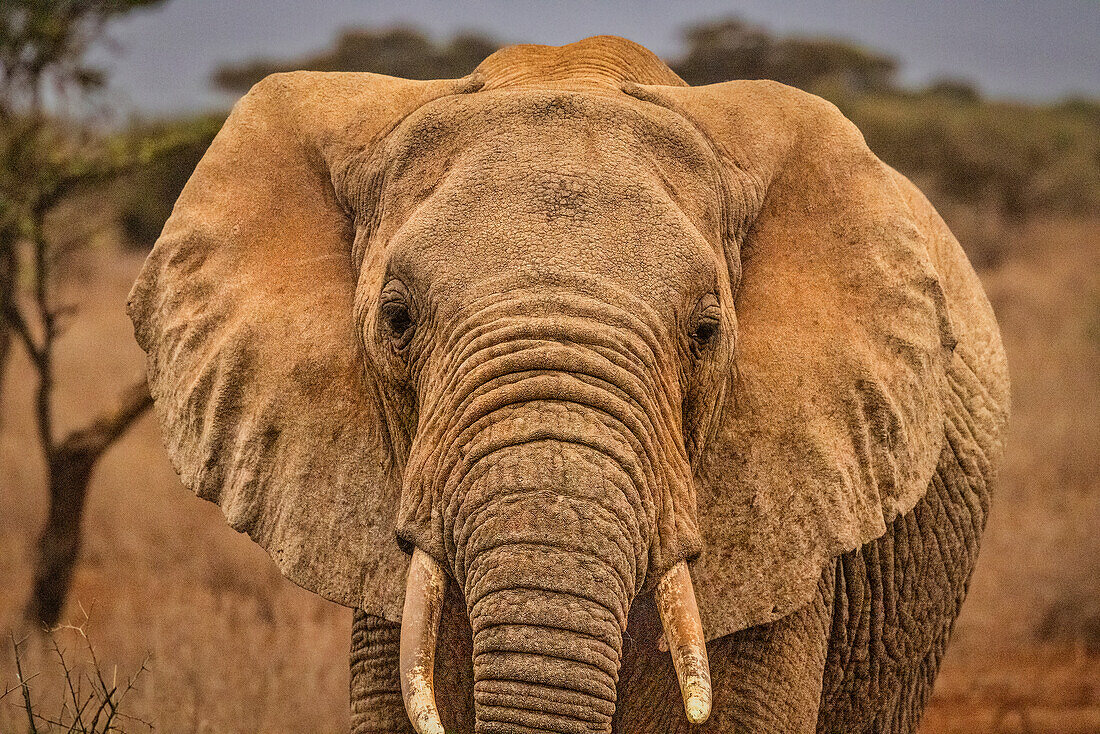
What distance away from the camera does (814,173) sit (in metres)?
3.20

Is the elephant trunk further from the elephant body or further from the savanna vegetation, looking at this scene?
the savanna vegetation

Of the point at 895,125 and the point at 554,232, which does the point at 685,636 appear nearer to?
the point at 554,232

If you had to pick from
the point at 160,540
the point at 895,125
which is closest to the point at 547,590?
the point at 160,540

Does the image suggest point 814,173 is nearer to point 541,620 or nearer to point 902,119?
point 541,620

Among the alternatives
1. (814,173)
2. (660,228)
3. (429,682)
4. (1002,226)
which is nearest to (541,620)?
(429,682)

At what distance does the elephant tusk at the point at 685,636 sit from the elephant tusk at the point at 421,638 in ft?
1.34

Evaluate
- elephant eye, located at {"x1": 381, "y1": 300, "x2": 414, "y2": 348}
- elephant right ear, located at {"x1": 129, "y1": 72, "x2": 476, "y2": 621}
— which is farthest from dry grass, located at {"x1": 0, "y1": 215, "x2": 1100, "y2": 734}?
elephant eye, located at {"x1": 381, "y1": 300, "x2": 414, "y2": 348}

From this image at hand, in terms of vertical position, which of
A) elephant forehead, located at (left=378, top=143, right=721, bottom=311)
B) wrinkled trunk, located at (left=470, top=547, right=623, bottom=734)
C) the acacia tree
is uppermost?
elephant forehead, located at (left=378, top=143, right=721, bottom=311)

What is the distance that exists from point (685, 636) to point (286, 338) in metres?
1.12

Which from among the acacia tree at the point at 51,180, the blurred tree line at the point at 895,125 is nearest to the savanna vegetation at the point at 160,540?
the acacia tree at the point at 51,180

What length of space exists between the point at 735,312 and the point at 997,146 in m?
20.1

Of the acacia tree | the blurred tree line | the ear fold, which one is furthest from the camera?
the blurred tree line

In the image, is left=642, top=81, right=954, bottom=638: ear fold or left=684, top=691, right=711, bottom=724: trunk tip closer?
left=684, top=691, right=711, bottom=724: trunk tip

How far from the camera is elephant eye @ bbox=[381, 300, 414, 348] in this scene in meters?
2.72
